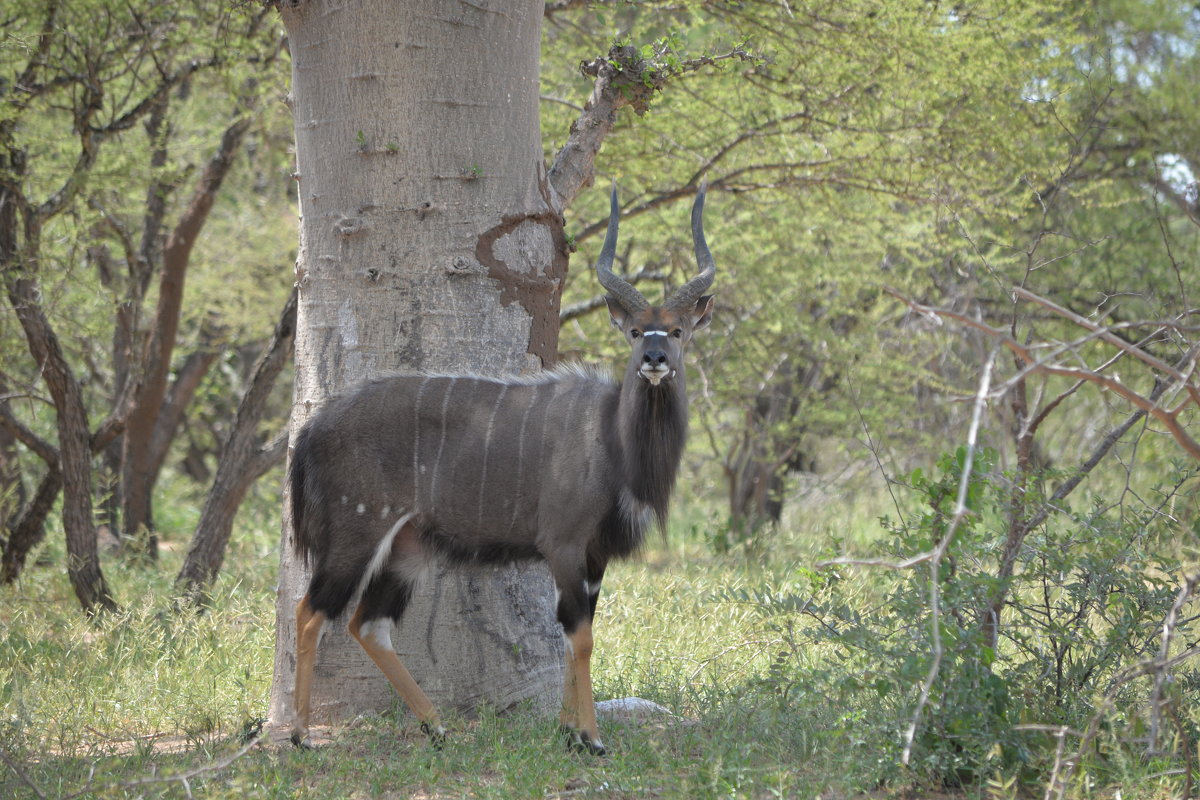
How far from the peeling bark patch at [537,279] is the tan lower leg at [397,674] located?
1.25 meters

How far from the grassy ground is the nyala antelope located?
0.36 metres

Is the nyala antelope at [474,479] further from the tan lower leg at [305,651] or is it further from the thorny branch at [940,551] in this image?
the thorny branch at [940,551]

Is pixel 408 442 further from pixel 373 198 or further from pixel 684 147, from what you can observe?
pixel 684 147

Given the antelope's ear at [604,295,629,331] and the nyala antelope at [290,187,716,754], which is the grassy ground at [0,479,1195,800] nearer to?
the nyala antelope at [290,187,716,754]

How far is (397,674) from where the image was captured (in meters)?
4.29

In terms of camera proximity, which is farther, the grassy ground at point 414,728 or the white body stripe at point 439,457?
the white body stripe at point 439,457

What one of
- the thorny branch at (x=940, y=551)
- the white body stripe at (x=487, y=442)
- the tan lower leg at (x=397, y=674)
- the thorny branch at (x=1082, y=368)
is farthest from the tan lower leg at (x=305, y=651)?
the thorny branch at (x=1082, y=368)

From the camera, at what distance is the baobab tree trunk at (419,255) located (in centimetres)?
452

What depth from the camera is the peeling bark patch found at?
4578 mm

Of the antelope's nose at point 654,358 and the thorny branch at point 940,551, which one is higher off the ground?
the antelope's nose at point 654,358

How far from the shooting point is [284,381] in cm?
1554

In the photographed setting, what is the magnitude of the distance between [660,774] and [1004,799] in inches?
39.7

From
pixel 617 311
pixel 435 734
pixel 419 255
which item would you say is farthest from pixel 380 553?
pixel 617 311

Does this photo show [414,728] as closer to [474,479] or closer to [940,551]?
[474,479]
